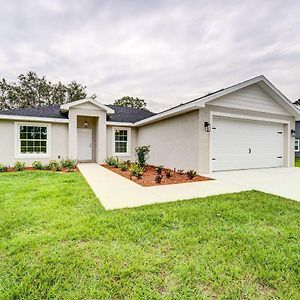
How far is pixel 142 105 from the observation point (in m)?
35.1

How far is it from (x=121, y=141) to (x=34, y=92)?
22618 millimetres

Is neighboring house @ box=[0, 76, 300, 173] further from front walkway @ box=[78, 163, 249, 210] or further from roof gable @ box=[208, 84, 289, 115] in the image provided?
front walkway @ box=[78, 163, 249, 210]

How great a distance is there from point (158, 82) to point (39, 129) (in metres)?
10.8

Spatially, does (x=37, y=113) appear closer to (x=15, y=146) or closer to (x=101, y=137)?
(x=15, y=146)

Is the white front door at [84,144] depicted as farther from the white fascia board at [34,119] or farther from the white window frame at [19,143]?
the white window frame at [19,143]

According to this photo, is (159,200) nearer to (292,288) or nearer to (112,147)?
(292,288)

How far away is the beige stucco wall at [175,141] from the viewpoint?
8.60m

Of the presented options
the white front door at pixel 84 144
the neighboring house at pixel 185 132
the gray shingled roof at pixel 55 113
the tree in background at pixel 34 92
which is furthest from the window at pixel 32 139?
the tree in background at pixel 34 92

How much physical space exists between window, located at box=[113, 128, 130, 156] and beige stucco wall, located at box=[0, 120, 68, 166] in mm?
3173

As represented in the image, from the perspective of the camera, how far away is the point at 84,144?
13.8 meters

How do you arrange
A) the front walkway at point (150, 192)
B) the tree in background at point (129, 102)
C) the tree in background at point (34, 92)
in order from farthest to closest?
1. the tree in background at point (129, 102)
2. the tree in background at point (34, 92)
3. the front walkway at point (150, 192)

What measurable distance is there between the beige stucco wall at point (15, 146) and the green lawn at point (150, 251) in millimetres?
8128

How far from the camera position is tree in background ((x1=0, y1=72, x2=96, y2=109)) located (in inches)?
1112

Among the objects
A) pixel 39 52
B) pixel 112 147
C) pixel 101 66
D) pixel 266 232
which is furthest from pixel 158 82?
pixel 266 232
